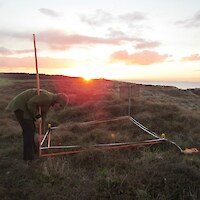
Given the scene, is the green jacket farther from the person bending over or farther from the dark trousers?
the dark trousers

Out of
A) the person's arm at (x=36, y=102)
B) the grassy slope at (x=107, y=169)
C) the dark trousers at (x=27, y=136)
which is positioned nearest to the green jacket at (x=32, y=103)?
the person's arm at (x=36, y=102)

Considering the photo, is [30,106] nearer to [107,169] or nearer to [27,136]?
[27,136]

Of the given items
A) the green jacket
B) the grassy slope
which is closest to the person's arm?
the green jacket

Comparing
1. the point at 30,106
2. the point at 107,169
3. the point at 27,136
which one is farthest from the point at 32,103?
the point at 107,169

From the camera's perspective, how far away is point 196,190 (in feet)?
15.1

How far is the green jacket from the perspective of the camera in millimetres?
5957

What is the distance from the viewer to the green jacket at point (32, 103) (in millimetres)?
5957

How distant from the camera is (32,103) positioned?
19.5ft

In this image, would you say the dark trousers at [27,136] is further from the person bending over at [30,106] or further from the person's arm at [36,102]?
the person's arm at [36,102]

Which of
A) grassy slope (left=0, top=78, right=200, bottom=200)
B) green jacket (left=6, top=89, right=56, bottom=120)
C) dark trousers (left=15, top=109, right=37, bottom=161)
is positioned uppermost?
green jacket (left=6, top=89, right=56, bottom=120)

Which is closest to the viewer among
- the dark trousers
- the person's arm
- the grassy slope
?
the grassy slope

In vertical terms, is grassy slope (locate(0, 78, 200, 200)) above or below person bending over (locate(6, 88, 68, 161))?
below

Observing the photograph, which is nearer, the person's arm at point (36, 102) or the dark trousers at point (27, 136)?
the person's arm at point (36, 102)

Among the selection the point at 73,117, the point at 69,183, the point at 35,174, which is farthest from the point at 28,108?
the point at 73,117
